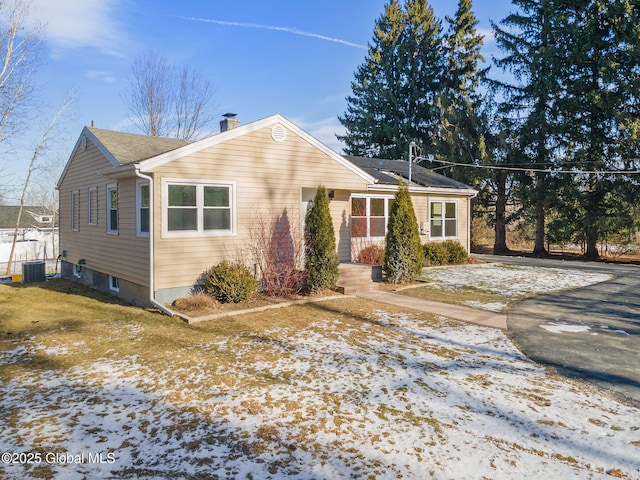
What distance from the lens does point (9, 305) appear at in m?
9.24

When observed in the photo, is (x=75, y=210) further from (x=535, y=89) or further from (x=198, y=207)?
(x=535, y=89)

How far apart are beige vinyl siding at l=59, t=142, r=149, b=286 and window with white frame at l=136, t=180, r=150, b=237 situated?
19 cm

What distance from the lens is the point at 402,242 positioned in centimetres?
1134

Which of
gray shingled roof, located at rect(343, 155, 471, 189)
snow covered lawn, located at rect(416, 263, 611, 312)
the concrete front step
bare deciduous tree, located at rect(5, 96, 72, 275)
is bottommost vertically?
snow covered lawn, located at rect(416, 263, 611, 312)

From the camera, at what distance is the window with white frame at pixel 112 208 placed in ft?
34.5

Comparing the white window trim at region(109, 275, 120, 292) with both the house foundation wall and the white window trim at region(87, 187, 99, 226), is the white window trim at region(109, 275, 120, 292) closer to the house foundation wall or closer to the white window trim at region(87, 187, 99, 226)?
the house foundation wall

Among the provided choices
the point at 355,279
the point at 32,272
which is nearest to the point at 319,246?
the point at 355,279

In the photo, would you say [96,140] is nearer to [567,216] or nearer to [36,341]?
[36,341]

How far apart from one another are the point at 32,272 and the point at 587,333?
16788 millimetres

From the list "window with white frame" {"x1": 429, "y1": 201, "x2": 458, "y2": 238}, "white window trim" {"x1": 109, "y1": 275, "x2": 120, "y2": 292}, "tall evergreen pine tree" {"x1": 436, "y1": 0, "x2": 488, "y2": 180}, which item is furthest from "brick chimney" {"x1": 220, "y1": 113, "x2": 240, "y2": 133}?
"tall evergreen pine tree" {"x1": 436, "y1": 0, "x2": 488, "y2": 180}

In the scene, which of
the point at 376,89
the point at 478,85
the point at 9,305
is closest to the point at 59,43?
the point at 9,305

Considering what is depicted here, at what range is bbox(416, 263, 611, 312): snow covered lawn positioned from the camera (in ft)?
32.6

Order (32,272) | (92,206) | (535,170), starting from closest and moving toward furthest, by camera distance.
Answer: (92,206)
(32,272)
(535,170)

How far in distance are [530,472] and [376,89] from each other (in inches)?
1272
